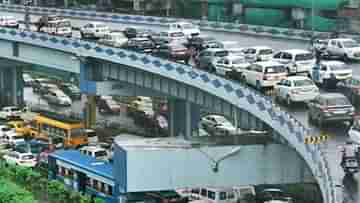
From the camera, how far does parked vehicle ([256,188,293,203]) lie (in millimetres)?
40281

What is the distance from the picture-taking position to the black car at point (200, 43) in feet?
191

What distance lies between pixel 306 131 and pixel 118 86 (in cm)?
2606

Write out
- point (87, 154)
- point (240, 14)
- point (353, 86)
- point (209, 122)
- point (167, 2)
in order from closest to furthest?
point (353, 86), point (87, 154), point (209, 122), point (240, 14), point (167, 2)

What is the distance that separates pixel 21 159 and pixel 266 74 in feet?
45.7

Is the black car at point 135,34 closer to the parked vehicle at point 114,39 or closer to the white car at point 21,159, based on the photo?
the parked vehicle at point 114,39

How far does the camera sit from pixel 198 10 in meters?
97.3

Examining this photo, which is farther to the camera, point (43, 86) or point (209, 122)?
point (43, 86)

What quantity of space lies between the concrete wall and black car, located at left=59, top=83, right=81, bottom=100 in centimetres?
3812

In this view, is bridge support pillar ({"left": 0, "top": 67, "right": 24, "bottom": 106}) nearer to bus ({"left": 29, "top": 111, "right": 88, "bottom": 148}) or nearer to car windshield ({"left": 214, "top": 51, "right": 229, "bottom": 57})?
bus ({"left": 29, "top": 111, "right": 88, "bottom": 148})

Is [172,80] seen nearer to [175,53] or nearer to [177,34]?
[175,53]

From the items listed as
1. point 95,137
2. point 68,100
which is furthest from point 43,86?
point 95,137

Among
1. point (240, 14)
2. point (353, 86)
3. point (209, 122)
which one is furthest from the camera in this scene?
point (240, 14)

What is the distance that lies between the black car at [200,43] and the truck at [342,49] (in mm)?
6491

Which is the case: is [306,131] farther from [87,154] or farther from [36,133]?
[36,133]
